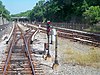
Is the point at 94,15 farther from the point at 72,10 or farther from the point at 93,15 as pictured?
the point at 72,10

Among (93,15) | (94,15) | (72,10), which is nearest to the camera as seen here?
(94,15)

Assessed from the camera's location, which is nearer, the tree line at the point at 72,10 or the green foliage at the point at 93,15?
the green foliage at the point at 93,15

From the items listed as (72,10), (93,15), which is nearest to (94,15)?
(93,15)

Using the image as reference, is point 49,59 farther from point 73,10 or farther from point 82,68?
point 73,10

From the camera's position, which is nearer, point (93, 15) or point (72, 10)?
point (93, 15)

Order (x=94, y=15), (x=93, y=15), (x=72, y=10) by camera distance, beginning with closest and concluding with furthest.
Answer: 1. (x=94, y=15)
2. (x=93, y=15)
3. (x=72, y=10)

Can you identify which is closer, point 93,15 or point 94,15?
point 94,15

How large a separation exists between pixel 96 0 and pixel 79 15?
9906 mm

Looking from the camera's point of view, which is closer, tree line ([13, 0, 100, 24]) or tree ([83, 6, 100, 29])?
tree ([83, 6, 100, 29])

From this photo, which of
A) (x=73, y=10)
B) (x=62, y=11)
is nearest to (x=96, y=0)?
(x=73, y=10)

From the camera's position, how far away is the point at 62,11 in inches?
3243

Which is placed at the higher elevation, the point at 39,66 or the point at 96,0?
the point at 96,0

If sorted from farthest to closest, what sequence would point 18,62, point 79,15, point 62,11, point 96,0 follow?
1. point 62,11
2. point 79,15
3. point 96,0
4. point 18,62

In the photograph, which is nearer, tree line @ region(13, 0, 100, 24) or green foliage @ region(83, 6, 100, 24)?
green foliage @ region(83, 6, 100, 24)
